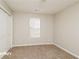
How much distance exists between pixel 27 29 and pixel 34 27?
0.50m

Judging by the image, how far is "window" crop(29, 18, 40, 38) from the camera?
16.5ft

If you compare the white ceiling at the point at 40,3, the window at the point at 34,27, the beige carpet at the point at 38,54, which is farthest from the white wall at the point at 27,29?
the white ceiling at the point at 40,3

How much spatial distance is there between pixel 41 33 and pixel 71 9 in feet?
8.49

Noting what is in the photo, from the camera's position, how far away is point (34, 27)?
16.7ft

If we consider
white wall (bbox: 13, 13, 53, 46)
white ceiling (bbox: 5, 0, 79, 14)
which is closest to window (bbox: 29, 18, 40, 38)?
white wall (bbox: 13, 13, 53, 46)

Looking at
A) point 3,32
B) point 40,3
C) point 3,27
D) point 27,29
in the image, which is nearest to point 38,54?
point 3,32

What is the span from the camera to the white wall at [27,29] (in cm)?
475

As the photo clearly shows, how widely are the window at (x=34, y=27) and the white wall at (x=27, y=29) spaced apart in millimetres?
209

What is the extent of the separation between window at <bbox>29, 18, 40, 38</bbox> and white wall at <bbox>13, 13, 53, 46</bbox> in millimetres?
209

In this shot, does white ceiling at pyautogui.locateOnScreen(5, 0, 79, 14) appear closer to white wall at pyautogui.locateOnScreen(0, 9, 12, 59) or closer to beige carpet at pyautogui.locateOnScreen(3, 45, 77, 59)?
white wall at pyautogui.locateOnScreen(0, 9, 12, 59)

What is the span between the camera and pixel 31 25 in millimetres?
5008

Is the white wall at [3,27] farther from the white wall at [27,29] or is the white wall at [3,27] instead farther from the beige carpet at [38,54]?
the white wall at [27,29]

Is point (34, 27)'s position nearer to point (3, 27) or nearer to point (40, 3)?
point (40, 3)

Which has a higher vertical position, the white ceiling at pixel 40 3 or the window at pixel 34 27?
the white ceiling at pixel 40 3
